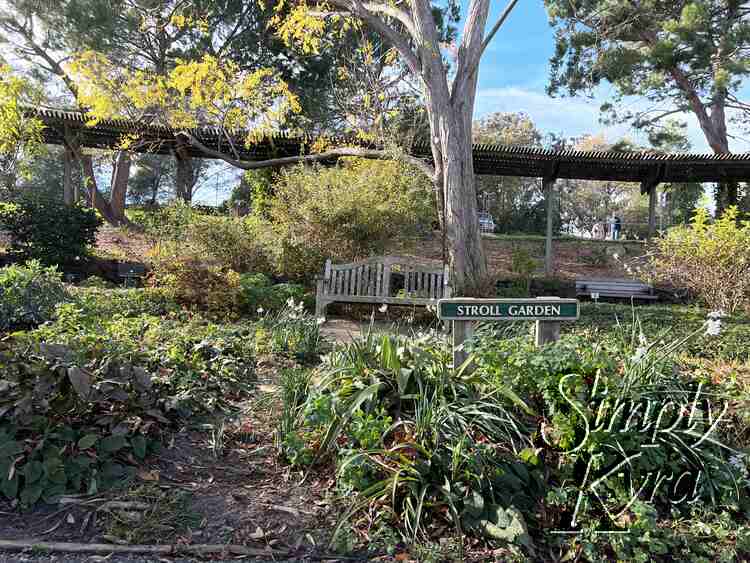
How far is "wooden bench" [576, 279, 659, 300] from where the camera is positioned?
12.2 m

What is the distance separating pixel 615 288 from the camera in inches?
488

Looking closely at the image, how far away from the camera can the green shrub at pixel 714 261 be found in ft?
24.9

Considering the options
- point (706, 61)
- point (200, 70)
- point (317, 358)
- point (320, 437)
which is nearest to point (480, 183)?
point (706, 61)

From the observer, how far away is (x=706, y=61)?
16.3m

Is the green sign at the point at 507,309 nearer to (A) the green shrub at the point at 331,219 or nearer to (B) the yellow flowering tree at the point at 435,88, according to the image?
(B) the yellow flowering tree at the point at 435,88

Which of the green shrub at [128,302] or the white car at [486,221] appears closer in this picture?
the green shrub at [128,302]

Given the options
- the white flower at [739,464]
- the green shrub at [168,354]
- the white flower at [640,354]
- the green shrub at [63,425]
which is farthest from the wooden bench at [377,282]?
the white flower at [739,464]

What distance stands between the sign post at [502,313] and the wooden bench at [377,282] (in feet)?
13.3

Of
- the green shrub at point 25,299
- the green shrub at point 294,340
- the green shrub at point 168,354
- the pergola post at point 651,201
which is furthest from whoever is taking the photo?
the pergola post at point 651,201

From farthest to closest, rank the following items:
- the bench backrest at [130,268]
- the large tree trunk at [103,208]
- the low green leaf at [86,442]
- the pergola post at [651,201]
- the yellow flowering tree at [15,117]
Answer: the large tree trunk at [103,208], the pergola post at [651,201], the bench backrest at [130,268], the yellow flowering tree at [15,117], the low green leaf at [86,442]

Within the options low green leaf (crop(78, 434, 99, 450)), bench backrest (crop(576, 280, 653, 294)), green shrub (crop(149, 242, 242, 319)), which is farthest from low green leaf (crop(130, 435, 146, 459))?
bench backrest (crop(576, 280, 653, 294))

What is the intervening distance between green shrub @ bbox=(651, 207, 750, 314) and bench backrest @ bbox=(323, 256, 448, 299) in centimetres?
336

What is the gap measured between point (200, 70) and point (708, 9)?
14816 mm

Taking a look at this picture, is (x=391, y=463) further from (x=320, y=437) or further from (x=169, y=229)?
(x=169, y=229)
